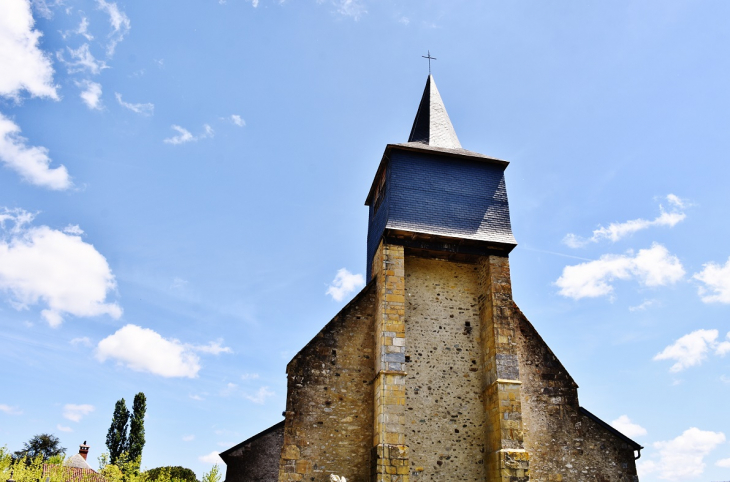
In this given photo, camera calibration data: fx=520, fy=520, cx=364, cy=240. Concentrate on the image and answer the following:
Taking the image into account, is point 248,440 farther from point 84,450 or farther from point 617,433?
point 84,450

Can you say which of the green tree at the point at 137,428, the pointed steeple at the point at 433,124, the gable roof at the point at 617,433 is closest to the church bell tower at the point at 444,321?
the pointed steeple at the point at 433,124

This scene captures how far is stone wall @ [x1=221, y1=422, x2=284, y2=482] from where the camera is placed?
1229 cm

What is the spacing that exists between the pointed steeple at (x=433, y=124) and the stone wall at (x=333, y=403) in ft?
16.9

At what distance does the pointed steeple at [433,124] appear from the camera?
46.0 ft

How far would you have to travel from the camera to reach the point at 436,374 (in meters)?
11.2

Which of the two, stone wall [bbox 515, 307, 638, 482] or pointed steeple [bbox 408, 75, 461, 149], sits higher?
pointed steeple [bbox 408, 75, 461, 149]

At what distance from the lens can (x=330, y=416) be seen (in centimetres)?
1045

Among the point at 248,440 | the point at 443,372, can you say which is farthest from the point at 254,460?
the point at 443,372

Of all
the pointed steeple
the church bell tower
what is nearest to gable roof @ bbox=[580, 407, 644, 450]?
the church bell tower

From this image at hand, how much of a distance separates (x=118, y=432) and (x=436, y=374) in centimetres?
2255

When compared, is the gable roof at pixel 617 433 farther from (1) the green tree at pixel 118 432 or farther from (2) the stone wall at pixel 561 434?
(1) the green tree at pixel 118 432

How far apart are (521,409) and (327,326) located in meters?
4.39

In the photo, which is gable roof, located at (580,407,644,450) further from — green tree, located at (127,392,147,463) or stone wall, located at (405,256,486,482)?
green tree, located at (127,392,147,463)

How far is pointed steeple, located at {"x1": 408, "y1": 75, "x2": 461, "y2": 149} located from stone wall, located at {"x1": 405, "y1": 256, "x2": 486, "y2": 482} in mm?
3615
